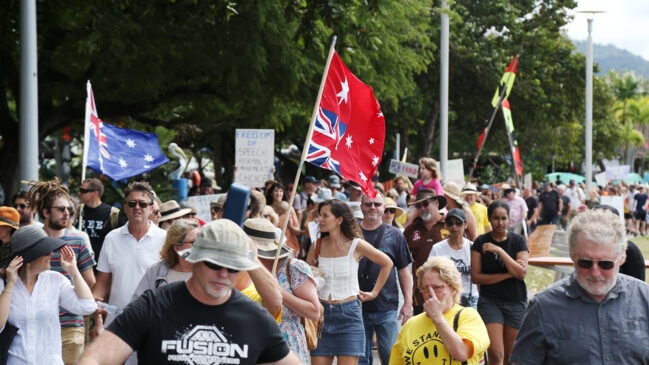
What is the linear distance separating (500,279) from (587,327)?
14.8 feet

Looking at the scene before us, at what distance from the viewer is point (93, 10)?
53.3ft

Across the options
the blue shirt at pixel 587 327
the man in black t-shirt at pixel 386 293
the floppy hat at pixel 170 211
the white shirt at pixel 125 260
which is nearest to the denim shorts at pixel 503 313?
A: the man in black t-shirt at pixel 386 293

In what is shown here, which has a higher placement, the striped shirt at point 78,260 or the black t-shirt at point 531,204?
the striped shirt at point 78,260

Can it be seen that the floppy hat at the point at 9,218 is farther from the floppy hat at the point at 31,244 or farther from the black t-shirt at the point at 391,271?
the black t-shirt at the point at 391,271

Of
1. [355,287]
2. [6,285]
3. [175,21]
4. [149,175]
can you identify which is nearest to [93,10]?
[175,21]

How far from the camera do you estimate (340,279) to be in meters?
7.97

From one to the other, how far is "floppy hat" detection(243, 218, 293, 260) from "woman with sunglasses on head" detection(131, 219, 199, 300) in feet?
1.32

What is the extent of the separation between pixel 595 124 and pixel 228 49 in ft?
169

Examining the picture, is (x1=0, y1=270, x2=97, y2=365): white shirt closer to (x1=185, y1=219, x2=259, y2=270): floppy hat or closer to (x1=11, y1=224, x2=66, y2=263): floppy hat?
(x1=11, y1=224, x2=66, y2=263): floppy hat

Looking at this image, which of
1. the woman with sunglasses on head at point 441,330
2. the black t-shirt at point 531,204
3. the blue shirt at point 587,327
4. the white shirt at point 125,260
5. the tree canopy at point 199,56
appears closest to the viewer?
the blue shirt at point 587,327

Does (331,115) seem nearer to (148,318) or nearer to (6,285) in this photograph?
(6,285)

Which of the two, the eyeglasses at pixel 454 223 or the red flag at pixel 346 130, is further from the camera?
the eyeglasses at pixel 454 223

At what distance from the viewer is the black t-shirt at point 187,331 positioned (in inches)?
154

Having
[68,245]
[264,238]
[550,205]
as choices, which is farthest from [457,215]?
[550,205]
